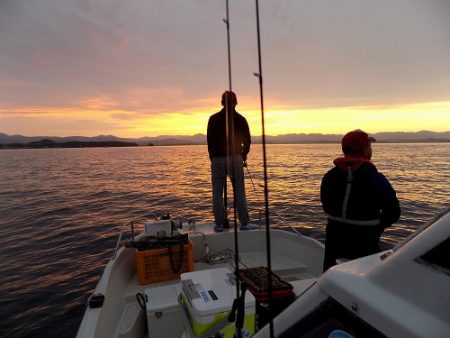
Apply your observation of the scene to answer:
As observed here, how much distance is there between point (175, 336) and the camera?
3.92 meters

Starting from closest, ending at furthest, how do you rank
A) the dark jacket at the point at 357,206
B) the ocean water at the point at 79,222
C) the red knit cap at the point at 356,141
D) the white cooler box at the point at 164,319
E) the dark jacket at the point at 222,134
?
1. the dark jacket at the point at 357,206
2. the red knit cap at the point at 356,141
3. the white cooler box at the point at 164,319
4. the dark jacket at the point at 222,134
5. the ocean water at the point at 79,222

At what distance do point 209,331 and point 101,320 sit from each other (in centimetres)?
176

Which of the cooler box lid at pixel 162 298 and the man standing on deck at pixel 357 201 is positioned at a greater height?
the man standing on deck at pixel 357 201

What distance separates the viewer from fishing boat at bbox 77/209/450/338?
1031 millimetres

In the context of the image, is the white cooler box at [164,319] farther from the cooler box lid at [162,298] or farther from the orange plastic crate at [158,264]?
the orange plastic crate at [158,264]

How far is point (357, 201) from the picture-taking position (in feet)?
10.5

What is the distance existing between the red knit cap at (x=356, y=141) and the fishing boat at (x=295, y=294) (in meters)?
1.52

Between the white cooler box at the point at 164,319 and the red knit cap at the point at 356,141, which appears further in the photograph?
the white cooler box at the point at 164,319

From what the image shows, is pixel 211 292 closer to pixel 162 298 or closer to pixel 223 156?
pixel 162 298

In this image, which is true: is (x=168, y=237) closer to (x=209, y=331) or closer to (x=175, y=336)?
(x=175, y=336)

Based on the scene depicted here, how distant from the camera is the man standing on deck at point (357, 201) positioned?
3145 millimetres

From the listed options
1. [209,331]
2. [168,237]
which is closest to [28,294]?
[168,237]

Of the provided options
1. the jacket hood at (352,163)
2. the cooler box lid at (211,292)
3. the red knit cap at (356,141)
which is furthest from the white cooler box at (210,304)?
the red knit cap at (356,141)

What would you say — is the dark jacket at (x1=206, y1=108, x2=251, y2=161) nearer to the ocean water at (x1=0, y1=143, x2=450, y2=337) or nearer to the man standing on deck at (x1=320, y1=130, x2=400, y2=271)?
the ocean water at (x1=0, y1=143, x2=450, y2=337)
